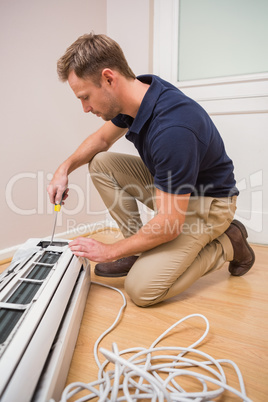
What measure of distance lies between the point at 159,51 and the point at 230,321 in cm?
159

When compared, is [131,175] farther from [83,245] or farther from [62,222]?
[62,222]

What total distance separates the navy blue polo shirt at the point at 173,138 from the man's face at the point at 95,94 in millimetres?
105

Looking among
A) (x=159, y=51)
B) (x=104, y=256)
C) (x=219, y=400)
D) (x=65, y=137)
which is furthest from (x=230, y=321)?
(x=159, y=51)

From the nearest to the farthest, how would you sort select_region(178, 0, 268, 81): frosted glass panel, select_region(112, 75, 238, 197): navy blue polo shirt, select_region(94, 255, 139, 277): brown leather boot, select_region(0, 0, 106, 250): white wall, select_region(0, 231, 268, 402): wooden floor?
select_region(0, 231, 268, 402): wooden floor, select_region(112, 75, 238, 197): navy blue polo shirt, select_region(94, 255, 139, 277): brown leather boot, select_region(0, 0, 106, 250): white wall, select_region(178, 0, 268, 81): frosted glass panel

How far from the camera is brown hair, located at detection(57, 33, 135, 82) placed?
0.89 meters

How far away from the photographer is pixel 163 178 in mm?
848

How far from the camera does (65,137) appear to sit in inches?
64.1

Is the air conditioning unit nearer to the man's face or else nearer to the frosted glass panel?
the man's face

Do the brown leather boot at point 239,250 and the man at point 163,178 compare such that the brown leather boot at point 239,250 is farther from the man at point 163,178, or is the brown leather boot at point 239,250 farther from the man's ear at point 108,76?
the man's ear at point 108,76

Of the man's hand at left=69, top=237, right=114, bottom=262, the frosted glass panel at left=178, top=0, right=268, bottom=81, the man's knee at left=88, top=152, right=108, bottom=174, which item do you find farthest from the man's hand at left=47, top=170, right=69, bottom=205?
the frosted glass panel at left=178, top=0, right=268, bottom=81

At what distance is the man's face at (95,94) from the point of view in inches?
35.9

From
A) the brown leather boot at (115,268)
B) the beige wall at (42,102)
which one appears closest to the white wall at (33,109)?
the beige wall at (42,102)

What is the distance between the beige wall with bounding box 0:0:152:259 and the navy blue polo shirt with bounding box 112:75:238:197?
68 cm

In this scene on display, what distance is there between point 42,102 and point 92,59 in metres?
0.67
